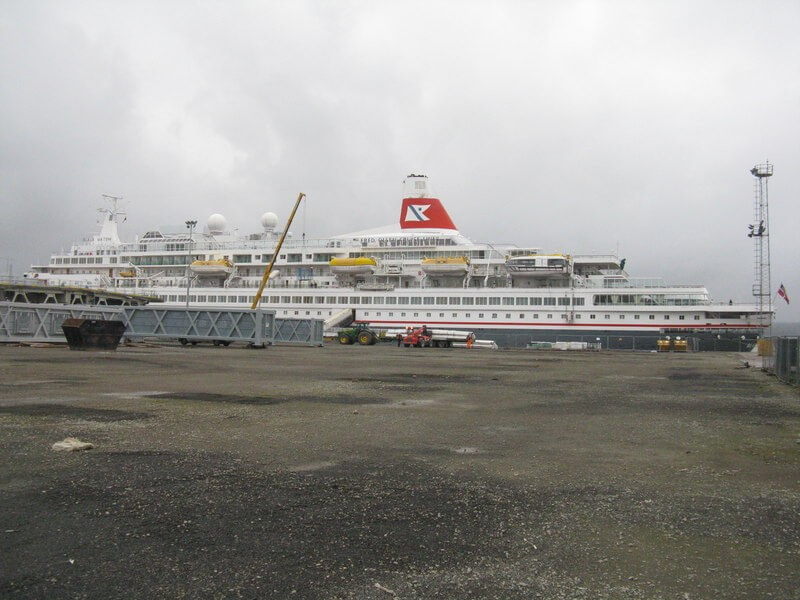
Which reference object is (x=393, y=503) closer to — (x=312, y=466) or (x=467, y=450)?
(x=312, y=466)

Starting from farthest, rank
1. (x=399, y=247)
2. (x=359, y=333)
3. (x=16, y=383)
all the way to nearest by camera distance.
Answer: (x=399, y=247)
(x=359, y=333)
(x=16, y=383)

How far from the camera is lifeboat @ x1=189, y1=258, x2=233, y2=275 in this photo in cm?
6344

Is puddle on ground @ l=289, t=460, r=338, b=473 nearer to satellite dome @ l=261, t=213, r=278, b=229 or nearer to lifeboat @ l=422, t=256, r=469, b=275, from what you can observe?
lifeboat @ l=422, t=256, r=469, b=275

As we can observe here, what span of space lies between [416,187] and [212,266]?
80.6 feet

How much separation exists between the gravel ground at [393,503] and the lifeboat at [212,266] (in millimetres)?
55894

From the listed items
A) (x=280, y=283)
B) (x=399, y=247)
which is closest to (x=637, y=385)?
(x=399, y=247)

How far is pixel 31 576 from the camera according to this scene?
3031mm

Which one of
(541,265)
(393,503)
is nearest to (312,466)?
(393,503)

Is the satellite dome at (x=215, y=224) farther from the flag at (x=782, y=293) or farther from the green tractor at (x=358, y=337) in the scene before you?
the flag at (x=782, y=293)

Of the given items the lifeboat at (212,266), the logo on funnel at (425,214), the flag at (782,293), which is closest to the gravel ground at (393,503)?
the flag at (782,293)

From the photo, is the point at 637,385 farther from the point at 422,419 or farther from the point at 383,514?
the point at 383,514

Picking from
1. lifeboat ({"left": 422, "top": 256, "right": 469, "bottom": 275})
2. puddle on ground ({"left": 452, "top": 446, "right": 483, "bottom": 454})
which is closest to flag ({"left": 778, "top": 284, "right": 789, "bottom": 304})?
lifeboat ({"left": 422, "top": 256, "right": 469, "bottom": 275})

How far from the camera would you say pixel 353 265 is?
5788 cm

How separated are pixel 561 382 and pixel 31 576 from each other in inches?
547
